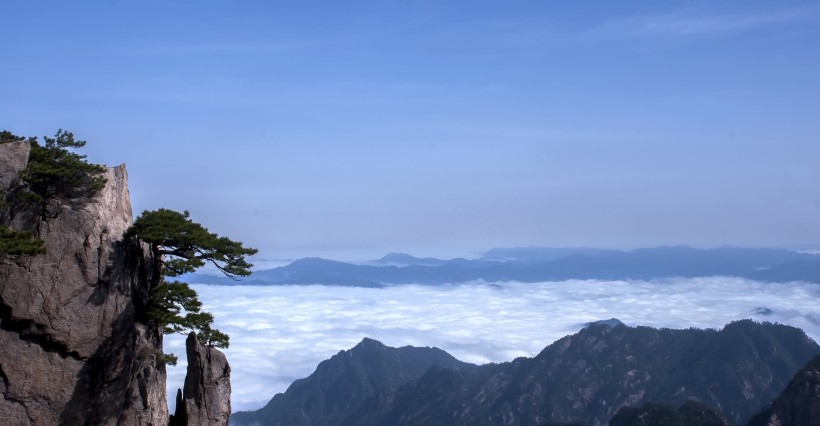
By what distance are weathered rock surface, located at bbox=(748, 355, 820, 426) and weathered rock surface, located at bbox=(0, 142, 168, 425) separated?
112 metres

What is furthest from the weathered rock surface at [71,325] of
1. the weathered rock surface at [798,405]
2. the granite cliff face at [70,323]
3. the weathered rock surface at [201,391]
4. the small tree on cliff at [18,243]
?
the weathered rock surface at [798,405]

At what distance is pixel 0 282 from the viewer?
35375mm

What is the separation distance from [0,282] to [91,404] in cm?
728

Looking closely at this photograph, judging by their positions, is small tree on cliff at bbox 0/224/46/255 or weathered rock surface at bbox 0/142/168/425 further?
weathered rock surface at bbox 0/142/168/425

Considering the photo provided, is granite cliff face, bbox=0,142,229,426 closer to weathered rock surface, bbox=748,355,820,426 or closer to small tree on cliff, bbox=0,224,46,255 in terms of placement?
small tree on cliff, bbox=0,224,46,255

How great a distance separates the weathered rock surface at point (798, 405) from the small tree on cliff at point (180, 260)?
4255 inches

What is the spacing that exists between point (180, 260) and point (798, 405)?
374 ft

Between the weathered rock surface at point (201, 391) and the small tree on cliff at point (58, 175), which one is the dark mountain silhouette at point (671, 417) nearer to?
the weathered rock surface at point (201, 391)

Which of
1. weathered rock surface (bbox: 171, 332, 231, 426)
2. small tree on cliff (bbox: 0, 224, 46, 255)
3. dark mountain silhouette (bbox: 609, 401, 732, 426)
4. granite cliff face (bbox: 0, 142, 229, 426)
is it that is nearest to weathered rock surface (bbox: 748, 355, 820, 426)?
dark mountain silhouette (bbox: 609, 401, 732, 426)

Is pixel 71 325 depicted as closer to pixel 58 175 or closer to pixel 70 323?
pixel 70 323

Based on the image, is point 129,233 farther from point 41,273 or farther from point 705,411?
point 705,411

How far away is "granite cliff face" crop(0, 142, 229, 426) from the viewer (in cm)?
3500

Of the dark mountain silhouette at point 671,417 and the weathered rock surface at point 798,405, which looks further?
the dark mountain silhouette at point 671,417

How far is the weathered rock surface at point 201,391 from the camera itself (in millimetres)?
39188
